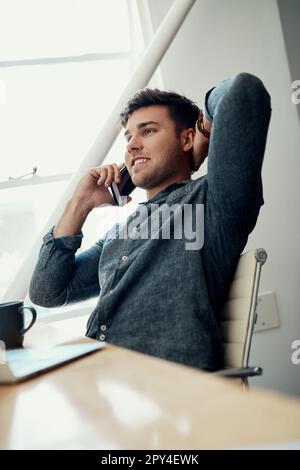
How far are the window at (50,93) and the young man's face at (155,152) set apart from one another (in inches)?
25.9

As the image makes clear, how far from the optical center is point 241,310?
924 millimetres

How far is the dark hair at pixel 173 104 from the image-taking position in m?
1.38

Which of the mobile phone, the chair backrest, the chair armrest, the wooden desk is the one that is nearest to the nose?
the mobile phone

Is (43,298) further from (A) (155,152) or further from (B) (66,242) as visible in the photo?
(A) (155,152)

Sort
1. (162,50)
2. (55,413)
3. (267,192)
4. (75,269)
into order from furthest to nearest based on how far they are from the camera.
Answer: (267,192) → (162,50) → (75,269) → (55,413)

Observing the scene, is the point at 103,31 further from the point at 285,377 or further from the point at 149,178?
the point at 285,377

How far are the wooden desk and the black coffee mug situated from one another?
10.6 inches

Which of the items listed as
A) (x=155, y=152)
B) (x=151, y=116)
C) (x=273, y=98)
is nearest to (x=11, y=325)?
(x=155, y=152)

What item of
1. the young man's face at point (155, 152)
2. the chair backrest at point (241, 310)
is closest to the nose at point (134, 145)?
the young man's face at point (155, 152)

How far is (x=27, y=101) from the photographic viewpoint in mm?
2000

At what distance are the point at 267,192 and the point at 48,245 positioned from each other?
0.95m

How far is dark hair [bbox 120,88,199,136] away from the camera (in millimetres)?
1379

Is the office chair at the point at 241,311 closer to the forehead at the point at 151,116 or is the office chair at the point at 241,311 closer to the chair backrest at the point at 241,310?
the chair backrest at the point at 241,310
